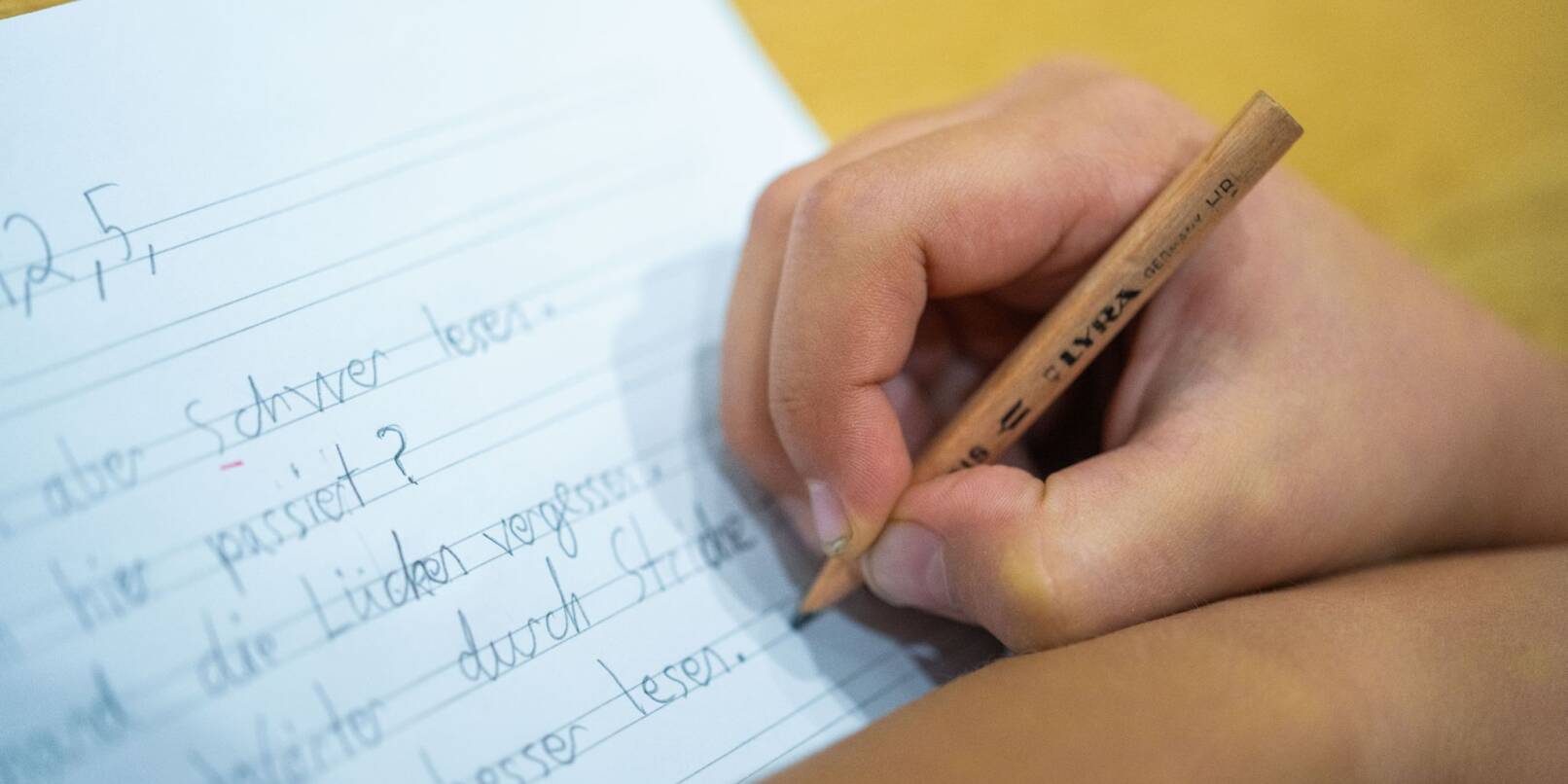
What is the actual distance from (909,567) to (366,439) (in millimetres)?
195

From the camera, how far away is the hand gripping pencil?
31 cm

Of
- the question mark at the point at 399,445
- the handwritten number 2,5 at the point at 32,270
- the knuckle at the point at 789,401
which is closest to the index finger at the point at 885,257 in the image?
the knuckle at the point at 789,401

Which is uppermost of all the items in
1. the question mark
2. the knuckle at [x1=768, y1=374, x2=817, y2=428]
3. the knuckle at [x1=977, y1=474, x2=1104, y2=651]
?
the question mark

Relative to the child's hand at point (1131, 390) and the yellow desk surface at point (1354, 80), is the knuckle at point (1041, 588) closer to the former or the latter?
the child's hand at point (1131, 390)

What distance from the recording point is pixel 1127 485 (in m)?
0.31

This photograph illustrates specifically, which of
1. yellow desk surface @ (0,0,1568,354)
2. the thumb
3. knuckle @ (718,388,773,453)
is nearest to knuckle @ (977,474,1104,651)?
the thumb

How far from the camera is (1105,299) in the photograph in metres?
0.33

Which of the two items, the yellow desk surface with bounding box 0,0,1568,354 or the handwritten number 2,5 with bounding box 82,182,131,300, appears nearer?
the handwritten number 2,5 with bounding box 82,182,131,300

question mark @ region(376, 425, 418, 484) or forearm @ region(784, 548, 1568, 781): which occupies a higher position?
question mark @ region(376, 425, 418, 484)

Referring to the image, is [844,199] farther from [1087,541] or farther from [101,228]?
[101,228]

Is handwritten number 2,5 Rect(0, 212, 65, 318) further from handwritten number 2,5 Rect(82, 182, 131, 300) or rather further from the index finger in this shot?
the index finger

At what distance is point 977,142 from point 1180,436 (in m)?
0.13

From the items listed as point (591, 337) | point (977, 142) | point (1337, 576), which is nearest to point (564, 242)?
point (591, 337)

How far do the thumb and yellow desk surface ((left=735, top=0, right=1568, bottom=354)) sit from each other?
283mm
